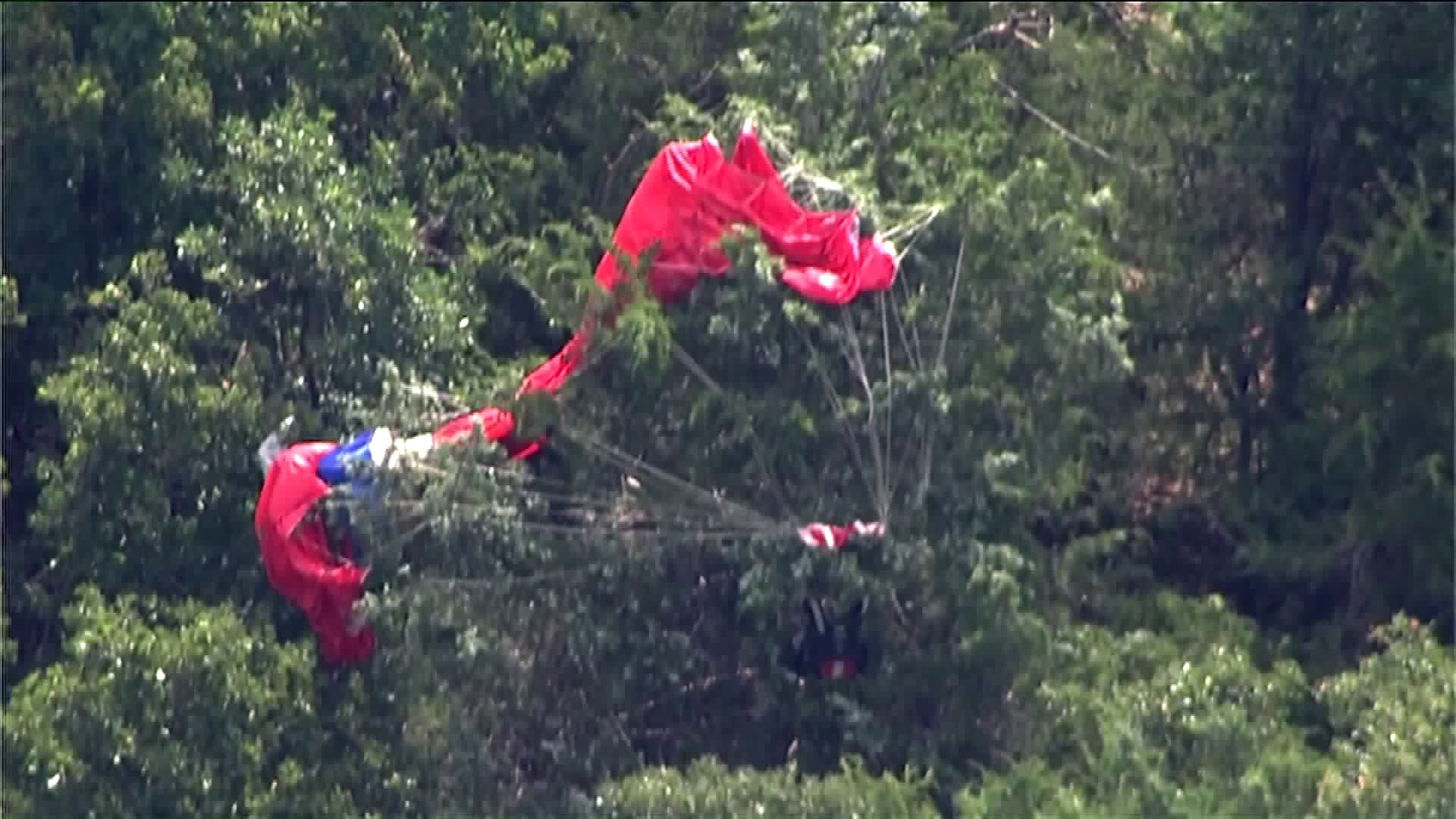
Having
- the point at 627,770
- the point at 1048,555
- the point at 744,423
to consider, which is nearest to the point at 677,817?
the point at 627,770

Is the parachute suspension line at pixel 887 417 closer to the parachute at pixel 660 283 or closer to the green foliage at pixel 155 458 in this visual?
the parachute at pixel 660 283

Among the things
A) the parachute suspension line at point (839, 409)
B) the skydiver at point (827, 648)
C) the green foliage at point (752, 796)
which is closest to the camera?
the green foliage at point (752, 796)

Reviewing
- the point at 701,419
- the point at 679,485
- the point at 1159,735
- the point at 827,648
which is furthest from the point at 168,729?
the point at 1159,735

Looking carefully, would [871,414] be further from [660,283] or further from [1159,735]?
[1159,735]

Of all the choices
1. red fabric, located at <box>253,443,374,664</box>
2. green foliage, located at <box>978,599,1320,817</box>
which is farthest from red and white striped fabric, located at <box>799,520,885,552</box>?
red fabric, located at <box>253,443,374,664</box>

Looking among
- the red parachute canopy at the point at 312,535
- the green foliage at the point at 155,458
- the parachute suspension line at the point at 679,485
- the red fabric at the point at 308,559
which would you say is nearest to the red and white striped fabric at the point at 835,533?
the parachute suspension line at the point at 679,485

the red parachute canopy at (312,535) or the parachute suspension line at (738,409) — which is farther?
the parachute suspension line at (738,409)

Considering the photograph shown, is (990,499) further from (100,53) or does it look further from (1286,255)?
(100,53)
